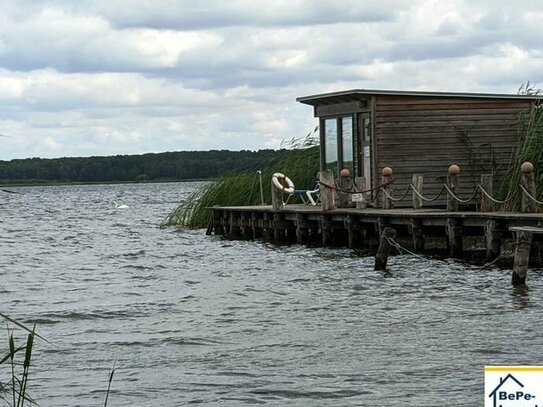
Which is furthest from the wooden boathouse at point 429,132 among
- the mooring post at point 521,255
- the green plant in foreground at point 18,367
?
the green plant in foreground at point 18,367

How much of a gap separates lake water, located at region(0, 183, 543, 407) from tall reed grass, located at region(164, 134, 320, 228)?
6.01 meters

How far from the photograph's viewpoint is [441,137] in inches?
974

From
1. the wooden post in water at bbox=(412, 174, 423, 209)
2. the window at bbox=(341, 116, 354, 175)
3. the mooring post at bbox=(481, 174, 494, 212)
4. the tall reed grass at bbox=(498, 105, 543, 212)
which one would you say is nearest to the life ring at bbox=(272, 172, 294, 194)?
the window at bbox=(341, 116, 354, 175)

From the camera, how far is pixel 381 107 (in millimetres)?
24375

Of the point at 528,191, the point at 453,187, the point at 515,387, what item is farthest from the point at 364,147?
the point at 515,387

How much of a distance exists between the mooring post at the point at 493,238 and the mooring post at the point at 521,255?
107 inches

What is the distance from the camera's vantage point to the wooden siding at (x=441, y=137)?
24.4m

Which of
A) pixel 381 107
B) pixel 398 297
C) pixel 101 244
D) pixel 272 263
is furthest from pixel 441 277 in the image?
pixel 101 244

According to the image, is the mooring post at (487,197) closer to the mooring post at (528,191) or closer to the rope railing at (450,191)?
the rope railing at (450,191)

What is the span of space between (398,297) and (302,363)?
558 centimetres

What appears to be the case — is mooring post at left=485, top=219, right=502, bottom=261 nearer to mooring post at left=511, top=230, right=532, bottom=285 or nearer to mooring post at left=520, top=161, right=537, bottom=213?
mooring post at left=520, top=161, right=537, bottom=213

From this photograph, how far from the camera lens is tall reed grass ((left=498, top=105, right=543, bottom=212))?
A: 2029 cm

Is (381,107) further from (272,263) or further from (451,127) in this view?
→ (272,263)

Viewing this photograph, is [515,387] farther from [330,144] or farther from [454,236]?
[330,144]
